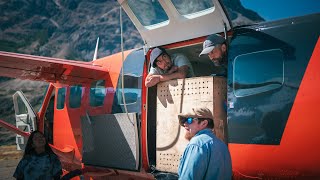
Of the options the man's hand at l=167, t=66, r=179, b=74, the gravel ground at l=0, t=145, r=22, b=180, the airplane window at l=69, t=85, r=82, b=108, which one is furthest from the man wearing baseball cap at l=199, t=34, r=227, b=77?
the gravel ground at l=0, t=145, r=22, b=180

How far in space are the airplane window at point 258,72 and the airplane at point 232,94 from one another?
0.04ft

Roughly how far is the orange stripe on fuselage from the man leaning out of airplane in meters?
1.57

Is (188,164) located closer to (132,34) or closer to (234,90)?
(234,90)

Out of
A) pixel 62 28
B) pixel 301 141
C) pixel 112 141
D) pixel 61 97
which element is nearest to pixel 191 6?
pixel 301 141

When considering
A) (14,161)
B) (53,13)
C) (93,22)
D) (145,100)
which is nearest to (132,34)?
(93,22)

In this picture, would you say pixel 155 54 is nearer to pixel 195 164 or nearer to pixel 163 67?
pixel 163 67

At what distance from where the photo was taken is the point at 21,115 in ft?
27.6

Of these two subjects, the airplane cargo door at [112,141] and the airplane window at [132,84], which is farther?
the airplane window at [132,84]

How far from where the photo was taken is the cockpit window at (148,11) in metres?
4.00

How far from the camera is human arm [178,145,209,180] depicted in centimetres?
244

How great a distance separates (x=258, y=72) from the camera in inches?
131

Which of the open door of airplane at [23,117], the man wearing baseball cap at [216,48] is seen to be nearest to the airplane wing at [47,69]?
the open door of airplane at [23,117]

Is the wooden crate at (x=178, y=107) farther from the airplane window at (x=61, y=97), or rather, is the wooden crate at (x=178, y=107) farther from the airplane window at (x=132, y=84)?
the airplane window at (x=61, y=97)

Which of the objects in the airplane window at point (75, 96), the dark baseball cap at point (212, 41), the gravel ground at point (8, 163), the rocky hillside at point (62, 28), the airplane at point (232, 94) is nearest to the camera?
the airplane at point (232, 94)
